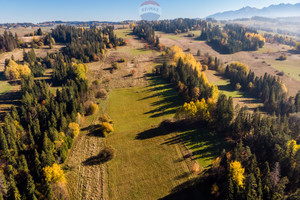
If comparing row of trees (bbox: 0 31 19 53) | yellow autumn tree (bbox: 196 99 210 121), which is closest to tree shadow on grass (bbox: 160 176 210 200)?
yellow autumn tree (bbox: 196 99 210 121)

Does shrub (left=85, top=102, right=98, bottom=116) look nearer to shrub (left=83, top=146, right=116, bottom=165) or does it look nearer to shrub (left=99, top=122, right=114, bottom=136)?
shrub (left=99, top=122, right=114, bottom=136)

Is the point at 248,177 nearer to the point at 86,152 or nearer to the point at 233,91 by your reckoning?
the point at 86,152

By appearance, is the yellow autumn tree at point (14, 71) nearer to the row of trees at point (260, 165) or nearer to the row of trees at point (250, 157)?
the row of trees at point (250, 157)

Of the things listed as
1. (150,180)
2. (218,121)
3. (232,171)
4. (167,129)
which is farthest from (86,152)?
(218,121)

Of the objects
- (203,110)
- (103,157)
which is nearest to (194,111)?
(203,110)

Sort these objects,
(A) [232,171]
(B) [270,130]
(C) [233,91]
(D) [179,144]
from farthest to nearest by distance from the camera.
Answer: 1. (C) [233,91]
2. (D) [179,144]
3. (B) [270,130]
4. (A) [232,171]

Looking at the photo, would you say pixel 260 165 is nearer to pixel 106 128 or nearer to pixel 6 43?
pixel 106 128
